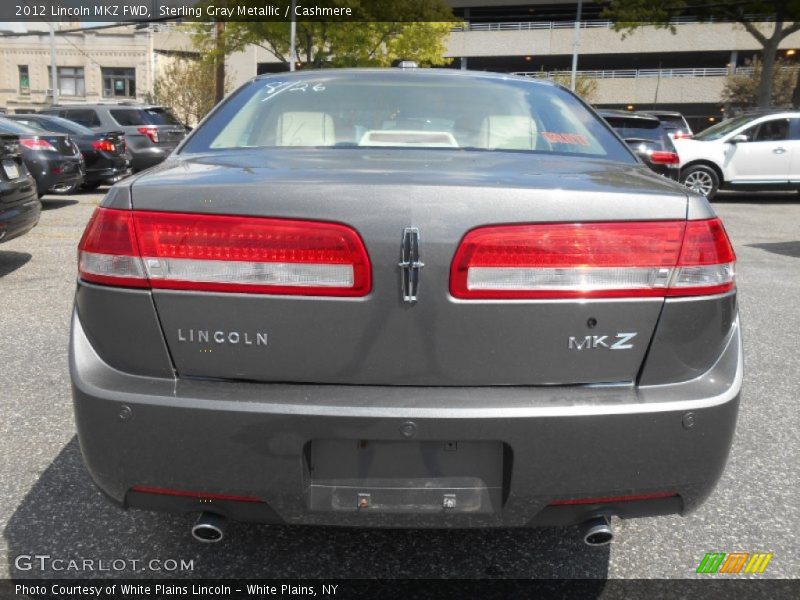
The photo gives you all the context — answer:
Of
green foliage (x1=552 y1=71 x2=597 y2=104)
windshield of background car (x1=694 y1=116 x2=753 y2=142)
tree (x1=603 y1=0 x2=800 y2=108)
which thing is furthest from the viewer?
green foliage (x1=552 y1=71 x2=597 y2=104)

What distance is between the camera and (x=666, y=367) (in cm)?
188

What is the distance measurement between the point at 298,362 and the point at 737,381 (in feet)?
3.63

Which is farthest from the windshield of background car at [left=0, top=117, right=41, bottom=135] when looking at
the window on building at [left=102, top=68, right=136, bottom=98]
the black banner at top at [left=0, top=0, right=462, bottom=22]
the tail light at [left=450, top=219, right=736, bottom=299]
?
the window on building at [left=102, top=68, right=136, bottom=98]

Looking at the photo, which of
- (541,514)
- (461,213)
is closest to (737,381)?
(541,514)

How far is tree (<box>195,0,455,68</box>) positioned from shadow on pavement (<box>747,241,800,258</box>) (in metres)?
22.3

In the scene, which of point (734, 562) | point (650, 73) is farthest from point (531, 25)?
point (734, 562)

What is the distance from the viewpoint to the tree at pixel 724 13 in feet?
65.9

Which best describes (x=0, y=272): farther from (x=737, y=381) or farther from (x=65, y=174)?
(x=737, y=381)

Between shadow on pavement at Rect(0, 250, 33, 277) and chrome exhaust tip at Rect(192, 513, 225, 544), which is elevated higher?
chrome exhaust tip at Rect(192, 513, 225, 544)

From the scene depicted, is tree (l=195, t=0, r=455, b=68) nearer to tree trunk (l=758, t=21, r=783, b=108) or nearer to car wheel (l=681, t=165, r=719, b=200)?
tree trunk (l=758, t=21, r=783, b=108)

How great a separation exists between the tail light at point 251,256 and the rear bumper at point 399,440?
0.24 metres

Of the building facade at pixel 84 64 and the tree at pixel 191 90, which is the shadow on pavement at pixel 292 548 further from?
the building facade at pixel 84 64

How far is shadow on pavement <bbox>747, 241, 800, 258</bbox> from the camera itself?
8.98 meters

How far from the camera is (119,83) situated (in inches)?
2014
